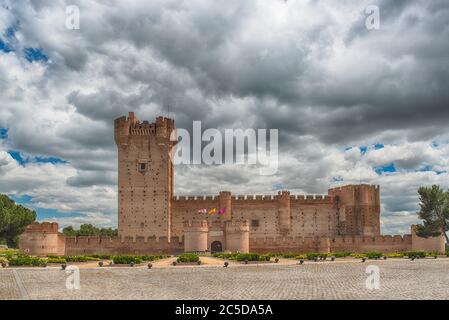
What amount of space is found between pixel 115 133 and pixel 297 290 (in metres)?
41.1

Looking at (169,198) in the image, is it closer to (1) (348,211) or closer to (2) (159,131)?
(2) (159,131)

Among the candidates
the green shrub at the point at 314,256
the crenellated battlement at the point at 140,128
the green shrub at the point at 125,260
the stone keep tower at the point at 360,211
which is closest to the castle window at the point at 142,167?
the crenellated battlement at the point at 140,128

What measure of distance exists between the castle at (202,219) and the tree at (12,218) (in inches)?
74.4

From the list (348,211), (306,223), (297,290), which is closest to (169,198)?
(306,223)

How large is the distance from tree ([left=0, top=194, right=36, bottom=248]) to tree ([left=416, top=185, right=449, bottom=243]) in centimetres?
4046

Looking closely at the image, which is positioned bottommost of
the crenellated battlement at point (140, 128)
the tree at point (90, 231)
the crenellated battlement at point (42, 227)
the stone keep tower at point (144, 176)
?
the tree at point (90, 231)

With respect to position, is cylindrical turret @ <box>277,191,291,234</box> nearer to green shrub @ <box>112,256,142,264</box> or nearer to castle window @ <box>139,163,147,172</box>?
castle window @ <box>139,163,147,172</box>

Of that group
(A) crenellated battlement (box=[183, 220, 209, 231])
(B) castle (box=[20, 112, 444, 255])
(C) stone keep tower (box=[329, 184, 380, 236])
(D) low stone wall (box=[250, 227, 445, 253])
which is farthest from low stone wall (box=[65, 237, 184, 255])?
(C) stone keep tower (box=[329, 184, 380, 236])

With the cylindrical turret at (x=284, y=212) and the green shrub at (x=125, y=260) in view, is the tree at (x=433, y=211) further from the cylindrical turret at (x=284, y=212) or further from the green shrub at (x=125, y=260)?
the green shrub at (x=125, y=260)

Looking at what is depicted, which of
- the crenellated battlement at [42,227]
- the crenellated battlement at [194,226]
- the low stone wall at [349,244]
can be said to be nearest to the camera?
the crenellated battlement at [42,227]

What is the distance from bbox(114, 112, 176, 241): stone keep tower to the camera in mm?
53469

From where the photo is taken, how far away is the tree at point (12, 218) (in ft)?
150

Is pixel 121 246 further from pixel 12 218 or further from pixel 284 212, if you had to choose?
pixel 284 212

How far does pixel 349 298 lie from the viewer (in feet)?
50.3
